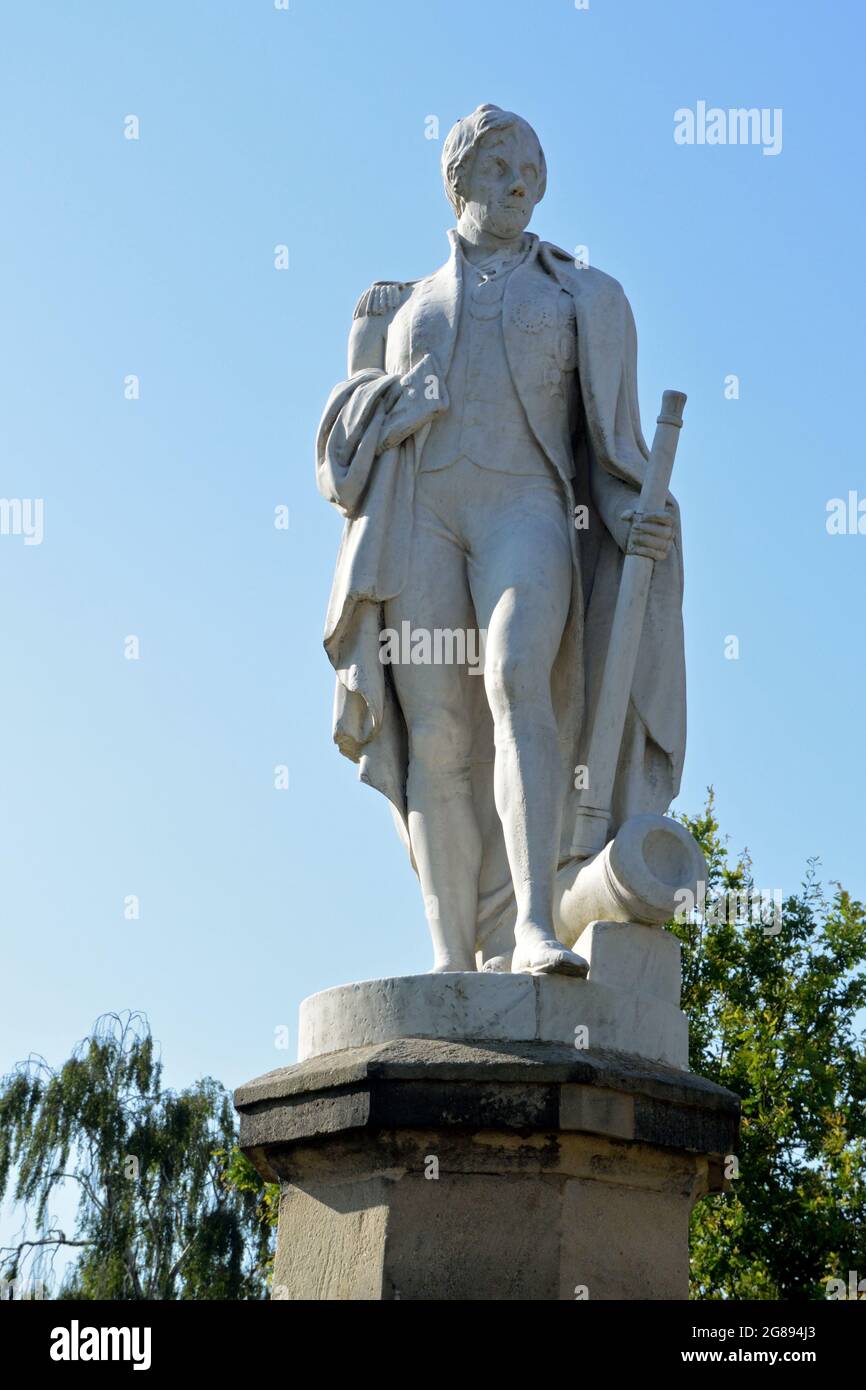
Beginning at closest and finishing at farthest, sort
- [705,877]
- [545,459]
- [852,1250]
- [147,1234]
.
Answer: [705,877] → [545,459] → [852,1250] → [147,1234]

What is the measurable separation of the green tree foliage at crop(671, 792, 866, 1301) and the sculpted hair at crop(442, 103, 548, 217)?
13522mm

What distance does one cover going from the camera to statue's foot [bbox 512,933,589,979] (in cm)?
750

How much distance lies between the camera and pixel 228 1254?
2756 cm

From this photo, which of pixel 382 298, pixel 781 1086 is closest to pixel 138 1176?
pixel 781 1086

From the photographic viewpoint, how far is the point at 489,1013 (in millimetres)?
7449

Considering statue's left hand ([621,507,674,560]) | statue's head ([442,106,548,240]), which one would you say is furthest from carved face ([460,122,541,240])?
statue's left hand ([621,507,674,560])

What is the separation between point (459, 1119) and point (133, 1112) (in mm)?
21226

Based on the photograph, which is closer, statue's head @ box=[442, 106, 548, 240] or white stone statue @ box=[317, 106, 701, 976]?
white stone statue @ box=[317, 106, 701, 976]

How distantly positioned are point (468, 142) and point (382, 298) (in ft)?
A: 2.46

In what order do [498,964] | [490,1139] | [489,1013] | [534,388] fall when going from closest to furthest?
[490,1139] → [489,1013] → [498,964] → [534,388]

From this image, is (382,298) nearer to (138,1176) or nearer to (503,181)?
(503,181)

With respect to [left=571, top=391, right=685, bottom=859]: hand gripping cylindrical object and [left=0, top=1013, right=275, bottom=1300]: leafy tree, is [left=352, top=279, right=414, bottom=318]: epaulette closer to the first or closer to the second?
[left=571, top=391, right=685, bottom=859]: hand gripping cylindrical object
